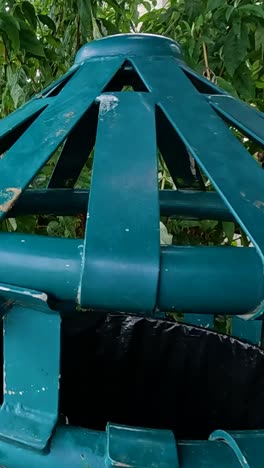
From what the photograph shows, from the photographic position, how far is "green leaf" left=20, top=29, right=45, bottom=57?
1114 millimetres

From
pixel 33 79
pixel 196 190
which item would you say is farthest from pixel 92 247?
pixel 33 79

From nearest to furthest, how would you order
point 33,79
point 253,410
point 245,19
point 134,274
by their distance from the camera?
point 134,274 < point 253,410 < point 245,19 < point 33,79

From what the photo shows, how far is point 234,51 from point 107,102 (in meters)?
0.79

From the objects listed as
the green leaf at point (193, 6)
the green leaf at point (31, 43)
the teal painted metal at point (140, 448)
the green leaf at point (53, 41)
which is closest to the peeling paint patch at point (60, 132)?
the teal painted metal at point (140, 448)

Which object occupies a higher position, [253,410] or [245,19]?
[245,19]

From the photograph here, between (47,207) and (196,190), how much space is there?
23 centimetres

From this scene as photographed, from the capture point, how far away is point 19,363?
43 centimetres

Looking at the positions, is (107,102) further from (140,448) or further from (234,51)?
(234,51)

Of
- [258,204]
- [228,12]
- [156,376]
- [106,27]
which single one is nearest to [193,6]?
[228,12]

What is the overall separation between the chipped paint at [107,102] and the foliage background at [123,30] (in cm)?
58

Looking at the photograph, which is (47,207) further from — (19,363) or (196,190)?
(19,363)

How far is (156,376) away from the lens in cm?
114

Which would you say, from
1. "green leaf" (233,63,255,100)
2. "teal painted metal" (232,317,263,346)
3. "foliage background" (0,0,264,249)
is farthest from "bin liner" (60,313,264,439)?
"green leaf" (233,63,255,100)

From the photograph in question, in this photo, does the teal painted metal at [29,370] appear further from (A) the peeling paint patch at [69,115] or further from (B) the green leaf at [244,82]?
(B) the green leaf at [244,82]
